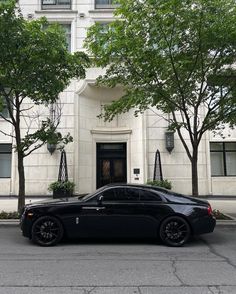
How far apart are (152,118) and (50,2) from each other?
9.17m

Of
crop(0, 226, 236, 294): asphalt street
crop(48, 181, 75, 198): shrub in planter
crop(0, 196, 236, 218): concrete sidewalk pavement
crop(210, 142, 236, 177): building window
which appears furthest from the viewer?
crop(210, 142, 236, 177): building window

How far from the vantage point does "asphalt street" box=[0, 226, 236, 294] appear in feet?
17.0

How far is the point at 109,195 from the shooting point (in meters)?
8.45

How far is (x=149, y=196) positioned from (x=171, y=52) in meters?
5.40

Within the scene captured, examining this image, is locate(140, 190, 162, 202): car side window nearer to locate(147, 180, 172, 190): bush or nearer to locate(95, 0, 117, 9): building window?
locate(147, 180, 172, 190): bush

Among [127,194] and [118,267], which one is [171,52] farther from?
[118,267]

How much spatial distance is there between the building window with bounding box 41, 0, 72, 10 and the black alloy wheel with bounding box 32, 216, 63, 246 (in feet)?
51.3

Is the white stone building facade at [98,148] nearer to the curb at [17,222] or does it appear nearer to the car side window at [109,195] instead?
the curb at [17,222]

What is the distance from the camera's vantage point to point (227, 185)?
18844 mm

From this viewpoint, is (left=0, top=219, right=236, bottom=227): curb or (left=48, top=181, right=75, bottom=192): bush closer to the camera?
(left=0, top=219, right=236, bottom=227): curb

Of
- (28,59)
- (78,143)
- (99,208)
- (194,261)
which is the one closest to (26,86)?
(28,59)

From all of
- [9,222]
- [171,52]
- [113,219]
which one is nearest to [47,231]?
[113,219]

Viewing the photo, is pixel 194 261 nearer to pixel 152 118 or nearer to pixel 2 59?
pixel 2 59

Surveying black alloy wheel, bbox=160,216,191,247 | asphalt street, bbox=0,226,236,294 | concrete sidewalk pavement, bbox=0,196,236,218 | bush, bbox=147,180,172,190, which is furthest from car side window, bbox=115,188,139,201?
bush, bbox=147,180,172,190
